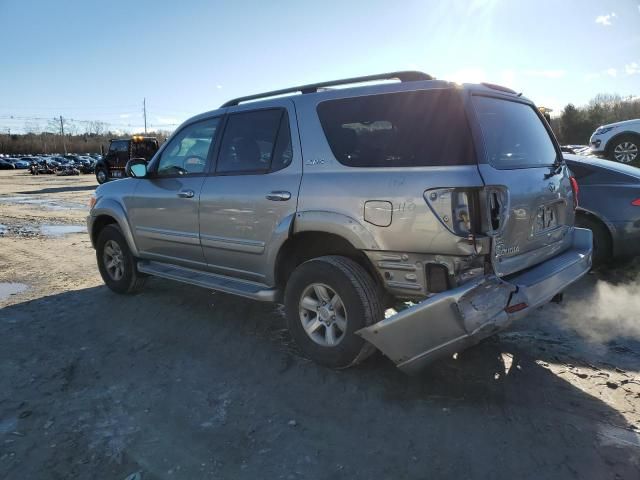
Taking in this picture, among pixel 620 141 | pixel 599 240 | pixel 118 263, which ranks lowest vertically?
pixel 118 263

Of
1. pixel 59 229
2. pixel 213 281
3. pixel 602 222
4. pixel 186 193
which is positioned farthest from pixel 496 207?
pixel 59 229

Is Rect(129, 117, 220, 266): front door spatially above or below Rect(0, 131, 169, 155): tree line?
below

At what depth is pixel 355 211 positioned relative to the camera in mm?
3281

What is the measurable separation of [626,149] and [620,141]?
241 mm

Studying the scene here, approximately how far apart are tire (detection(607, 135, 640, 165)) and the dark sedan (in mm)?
6828

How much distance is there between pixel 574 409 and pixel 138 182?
4.48 m

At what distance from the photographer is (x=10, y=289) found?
5.95m

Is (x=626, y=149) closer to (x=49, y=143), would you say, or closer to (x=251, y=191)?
(x=251, y=191)

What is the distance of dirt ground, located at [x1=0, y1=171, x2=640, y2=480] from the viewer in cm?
258

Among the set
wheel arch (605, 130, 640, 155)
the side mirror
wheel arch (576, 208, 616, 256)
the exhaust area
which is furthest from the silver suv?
wheel arch (605, 130, 640, 155)

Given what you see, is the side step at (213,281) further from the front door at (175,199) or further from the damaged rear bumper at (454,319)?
the damaged rear bumper at (454,319)

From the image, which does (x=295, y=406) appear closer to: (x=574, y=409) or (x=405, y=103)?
(x=574, y=409)

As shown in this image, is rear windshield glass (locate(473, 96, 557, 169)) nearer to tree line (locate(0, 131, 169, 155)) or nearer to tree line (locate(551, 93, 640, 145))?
tree line (locate(551, 93, 640, 145))

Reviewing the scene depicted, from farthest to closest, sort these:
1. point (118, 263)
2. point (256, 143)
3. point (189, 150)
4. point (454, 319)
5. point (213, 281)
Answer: point (118, 263) < point (189, 150) < point (213, 281) < point (256, 143) < point (454, 319)
